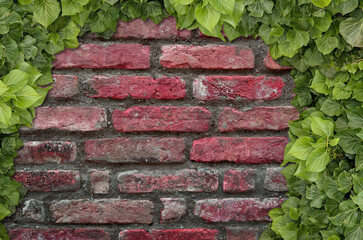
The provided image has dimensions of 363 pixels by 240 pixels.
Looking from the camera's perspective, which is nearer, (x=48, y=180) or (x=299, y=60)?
(x=299, y=60)

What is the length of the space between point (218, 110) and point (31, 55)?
18.5 inches

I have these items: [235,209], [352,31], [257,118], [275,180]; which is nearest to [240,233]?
[235,209]

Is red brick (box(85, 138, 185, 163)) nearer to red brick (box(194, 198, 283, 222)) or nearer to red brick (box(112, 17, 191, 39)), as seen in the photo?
red brick (box(194, 198, 283, 222))

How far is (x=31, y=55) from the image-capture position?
2.52 ft

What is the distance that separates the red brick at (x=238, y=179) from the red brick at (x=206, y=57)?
0.28 meters

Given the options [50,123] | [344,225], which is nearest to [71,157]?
[50,123]

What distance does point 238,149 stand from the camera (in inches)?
36.5

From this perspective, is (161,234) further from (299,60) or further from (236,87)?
(299,60)

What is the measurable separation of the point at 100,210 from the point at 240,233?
1.27 feet

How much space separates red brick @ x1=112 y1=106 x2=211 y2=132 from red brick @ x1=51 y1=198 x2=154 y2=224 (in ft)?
0.66

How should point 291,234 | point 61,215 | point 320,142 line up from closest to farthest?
point 320,142 < point 291,234 < point 61,215

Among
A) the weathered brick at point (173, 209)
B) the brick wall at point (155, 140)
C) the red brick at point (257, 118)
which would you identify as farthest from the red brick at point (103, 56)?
the weathered brick at point (173, 209)

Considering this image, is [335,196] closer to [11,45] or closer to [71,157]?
[71,157]

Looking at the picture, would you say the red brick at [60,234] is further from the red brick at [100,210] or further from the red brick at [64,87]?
the red brick at [64,87]
